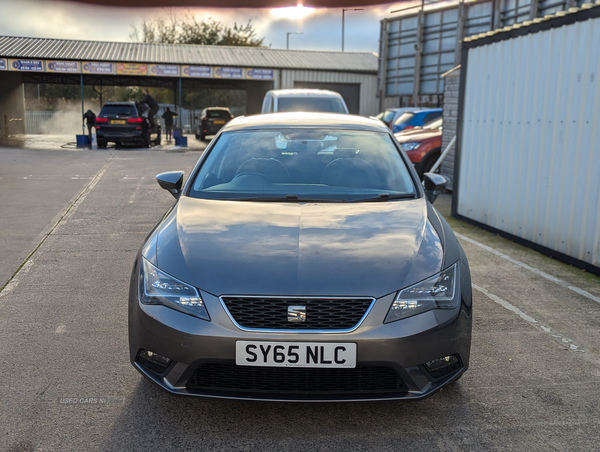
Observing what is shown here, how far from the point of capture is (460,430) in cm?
318

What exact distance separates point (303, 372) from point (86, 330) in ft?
7.47

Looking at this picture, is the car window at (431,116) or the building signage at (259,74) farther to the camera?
the building signage at (259,74)

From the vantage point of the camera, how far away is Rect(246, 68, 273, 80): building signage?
35438 mm

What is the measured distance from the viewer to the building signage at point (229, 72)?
34181mm

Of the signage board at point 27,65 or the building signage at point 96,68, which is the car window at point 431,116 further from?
the signage board at point 27,65

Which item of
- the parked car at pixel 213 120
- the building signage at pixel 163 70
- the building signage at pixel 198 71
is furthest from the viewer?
the building signage at pixel 198 71

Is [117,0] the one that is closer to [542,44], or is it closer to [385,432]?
[542,44]

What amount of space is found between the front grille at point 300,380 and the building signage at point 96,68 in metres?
32.0

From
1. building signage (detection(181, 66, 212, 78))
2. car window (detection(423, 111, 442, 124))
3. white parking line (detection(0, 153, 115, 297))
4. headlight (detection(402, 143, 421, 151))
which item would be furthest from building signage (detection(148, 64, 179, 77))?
headlight (detection(402, 143, 421, 151))

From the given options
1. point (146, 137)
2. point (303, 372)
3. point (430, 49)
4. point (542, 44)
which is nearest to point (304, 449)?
point (303, 372)

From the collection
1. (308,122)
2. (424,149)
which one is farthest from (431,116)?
(308,122)

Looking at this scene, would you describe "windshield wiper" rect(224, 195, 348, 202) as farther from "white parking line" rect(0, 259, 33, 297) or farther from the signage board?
the signage board

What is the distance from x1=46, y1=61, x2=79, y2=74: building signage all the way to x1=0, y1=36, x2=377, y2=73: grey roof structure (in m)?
0.28

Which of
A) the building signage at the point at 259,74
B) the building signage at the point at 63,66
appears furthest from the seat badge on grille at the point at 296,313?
the building signage at the point at 259,74
